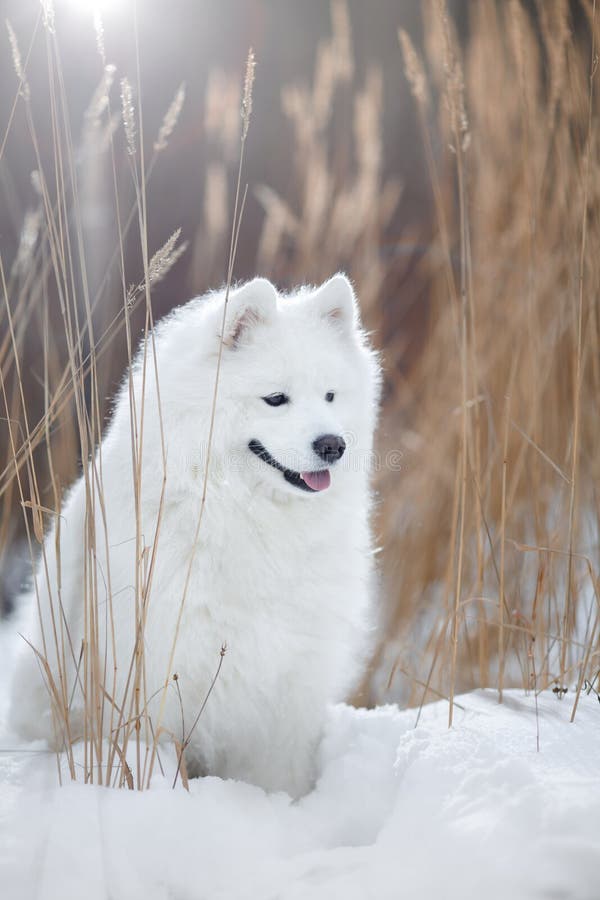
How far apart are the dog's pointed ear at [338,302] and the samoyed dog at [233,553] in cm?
12

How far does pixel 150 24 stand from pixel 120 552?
4.08 m

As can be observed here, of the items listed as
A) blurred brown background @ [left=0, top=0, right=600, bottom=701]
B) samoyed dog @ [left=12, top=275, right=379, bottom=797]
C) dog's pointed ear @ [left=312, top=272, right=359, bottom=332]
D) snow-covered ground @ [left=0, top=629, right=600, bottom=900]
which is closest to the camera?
snow-covered ground @ [left=0, top=629, right=600, bottom=900]

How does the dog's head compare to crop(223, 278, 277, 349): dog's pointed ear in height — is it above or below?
below

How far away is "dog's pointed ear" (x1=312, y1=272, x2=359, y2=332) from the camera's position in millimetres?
2119

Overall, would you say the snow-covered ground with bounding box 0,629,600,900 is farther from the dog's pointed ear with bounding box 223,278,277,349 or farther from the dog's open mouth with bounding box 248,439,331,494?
the dog's pointed ear with bounding box 223,278,277,349

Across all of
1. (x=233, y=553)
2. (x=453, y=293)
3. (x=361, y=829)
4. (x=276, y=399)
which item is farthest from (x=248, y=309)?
(x=361, y=829)

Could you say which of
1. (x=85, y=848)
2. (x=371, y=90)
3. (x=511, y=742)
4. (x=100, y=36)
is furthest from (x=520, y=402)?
(x=85, y=848)

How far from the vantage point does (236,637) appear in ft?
5.92

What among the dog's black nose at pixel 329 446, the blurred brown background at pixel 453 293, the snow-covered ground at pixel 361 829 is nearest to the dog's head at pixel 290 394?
the dog's black nose at pixel 329 446

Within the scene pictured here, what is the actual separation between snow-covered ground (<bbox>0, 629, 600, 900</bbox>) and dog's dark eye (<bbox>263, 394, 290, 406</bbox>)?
2.94ft

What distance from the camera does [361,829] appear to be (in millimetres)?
1581

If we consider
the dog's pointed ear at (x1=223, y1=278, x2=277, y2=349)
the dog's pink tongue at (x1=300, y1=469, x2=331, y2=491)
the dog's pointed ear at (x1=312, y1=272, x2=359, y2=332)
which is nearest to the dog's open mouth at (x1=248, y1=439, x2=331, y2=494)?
the dog's pink tongue at (x1=300, y1=469, x2=331, y2=491)

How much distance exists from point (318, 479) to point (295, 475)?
2.4 inches

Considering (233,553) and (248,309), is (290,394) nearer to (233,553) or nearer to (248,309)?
(248,309)
